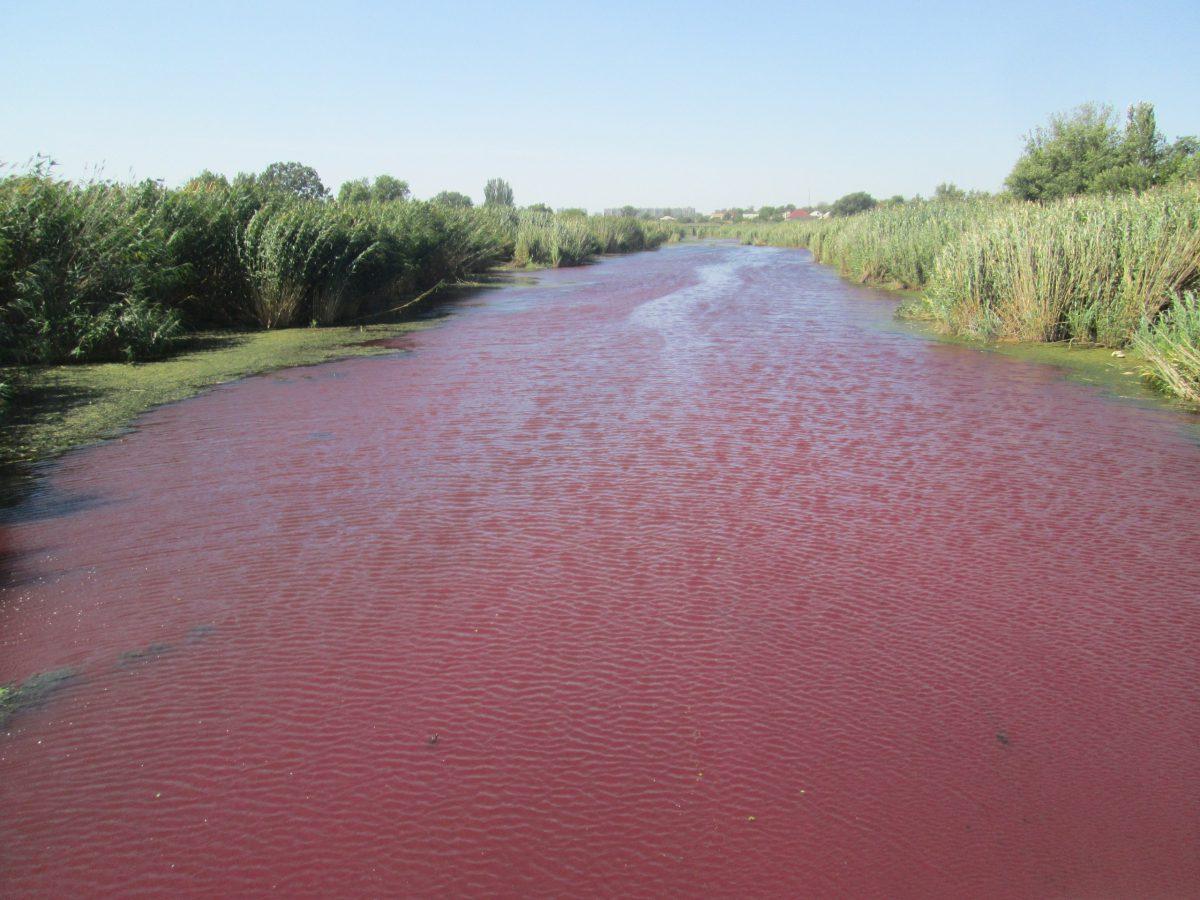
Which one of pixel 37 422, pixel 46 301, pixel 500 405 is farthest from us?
pixel 46 301

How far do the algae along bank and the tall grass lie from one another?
15.4 ft

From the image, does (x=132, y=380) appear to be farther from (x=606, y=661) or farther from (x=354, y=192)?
(x=354, y=192)

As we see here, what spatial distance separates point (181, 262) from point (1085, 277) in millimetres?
14833

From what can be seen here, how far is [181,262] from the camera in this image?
49.9 feet

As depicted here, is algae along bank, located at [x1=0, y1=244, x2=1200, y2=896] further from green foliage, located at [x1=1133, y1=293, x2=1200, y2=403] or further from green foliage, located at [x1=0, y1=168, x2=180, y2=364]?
green foliage, located at [x1=0, y1=168, x2=180, y2=364]

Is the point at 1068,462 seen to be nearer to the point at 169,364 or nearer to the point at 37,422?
the point at 37,422

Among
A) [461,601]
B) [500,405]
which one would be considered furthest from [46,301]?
[461,601]

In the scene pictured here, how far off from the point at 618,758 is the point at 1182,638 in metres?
3.39

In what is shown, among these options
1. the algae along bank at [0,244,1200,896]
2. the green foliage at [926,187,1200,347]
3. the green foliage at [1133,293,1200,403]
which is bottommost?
the algae along bank at [0,244,1200,896]

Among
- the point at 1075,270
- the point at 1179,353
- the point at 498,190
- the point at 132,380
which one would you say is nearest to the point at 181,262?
the point at 132,380

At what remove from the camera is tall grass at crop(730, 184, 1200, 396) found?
42.2 feet

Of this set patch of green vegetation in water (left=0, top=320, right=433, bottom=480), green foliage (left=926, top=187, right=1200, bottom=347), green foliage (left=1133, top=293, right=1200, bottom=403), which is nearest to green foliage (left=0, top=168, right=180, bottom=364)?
patch of green vegetation in water (left=0, top=320, right=433, bottom=480)

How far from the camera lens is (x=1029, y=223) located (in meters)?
15.7

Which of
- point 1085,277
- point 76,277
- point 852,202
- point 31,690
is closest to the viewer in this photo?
point 31,690
